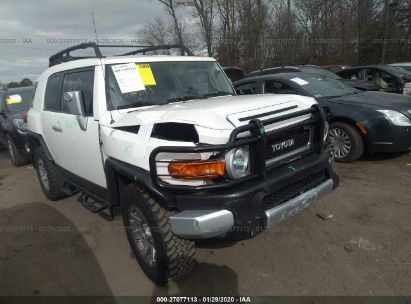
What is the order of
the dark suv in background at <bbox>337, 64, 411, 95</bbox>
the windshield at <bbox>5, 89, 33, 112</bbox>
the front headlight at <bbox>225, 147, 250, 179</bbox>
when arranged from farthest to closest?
→ the dark suv in background at <bbox>337, 64, 411, 95</bbox>
the windshield at <bbox>5, 89, 33, 112</bbox>
the front headlight at <bbox>225, 147, 250, 179</bbox>

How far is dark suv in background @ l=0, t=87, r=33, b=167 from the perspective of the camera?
25.8ft

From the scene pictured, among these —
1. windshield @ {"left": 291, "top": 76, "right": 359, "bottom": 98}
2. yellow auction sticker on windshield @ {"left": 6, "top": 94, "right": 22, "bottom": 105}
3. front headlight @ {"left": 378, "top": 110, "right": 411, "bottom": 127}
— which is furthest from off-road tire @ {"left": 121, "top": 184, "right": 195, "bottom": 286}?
yellow auction sticker on windshield @ {"left": 6, "top": 94, "right": 22, "bottom": 105}

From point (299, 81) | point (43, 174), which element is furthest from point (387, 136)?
point (43, 174)

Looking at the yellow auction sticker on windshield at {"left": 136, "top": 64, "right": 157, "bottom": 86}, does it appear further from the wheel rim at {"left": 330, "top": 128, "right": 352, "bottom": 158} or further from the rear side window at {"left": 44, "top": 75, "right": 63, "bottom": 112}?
the wheel rim at {"left": 330, "top": 128, "right": 352, "bottom": 158}

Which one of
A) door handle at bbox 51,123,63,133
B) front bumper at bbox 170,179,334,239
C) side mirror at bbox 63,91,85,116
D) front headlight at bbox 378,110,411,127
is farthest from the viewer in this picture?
front headlight at bbox 378,110,411,127

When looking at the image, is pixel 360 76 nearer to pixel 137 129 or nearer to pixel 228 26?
pixel 137 129

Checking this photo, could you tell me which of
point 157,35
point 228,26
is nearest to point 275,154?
point 228,26

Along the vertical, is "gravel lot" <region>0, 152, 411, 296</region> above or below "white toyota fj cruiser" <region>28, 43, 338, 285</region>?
below

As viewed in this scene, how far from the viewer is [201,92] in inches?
163

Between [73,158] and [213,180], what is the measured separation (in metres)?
2.41

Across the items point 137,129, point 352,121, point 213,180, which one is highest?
point 137,129

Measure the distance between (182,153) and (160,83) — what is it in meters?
1.48

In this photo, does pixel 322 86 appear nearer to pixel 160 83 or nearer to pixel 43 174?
pixel 160 83

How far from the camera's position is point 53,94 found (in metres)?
4.87
